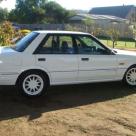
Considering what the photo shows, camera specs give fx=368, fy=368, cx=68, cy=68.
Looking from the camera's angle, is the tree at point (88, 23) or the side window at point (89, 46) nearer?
the side window at point (89, 46)

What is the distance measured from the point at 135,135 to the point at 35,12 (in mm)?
57489


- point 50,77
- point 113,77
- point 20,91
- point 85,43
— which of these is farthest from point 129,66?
point 20,91

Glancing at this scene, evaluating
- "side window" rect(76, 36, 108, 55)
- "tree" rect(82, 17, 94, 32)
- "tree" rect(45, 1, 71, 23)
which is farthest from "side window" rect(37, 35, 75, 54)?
"tree" rect(45, 1, 71, 23)

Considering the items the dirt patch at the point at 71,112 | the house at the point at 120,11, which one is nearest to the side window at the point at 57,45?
the dirt patch at the point at 71,112

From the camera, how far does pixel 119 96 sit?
29.2 ft

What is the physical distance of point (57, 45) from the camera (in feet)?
28.9

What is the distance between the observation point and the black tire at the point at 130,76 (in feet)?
31.9

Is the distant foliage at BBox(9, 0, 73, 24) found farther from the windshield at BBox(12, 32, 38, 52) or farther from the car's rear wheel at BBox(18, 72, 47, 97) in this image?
the car's rear wheel at BBox(18, 72, 47, 97)

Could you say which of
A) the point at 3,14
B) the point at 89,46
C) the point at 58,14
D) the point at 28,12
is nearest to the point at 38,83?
the point at 89,46

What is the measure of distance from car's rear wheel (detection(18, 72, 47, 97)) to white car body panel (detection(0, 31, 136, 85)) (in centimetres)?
15

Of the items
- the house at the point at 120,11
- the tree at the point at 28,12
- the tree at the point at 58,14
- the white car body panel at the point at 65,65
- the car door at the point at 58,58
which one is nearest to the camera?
the white car body panel at the point at 65,65

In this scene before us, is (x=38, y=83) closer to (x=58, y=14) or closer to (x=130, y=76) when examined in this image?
(x=130, y=76)

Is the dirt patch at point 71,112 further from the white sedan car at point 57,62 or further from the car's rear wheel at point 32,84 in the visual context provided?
the white sedan car at point 57,62

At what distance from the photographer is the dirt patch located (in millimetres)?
6312
